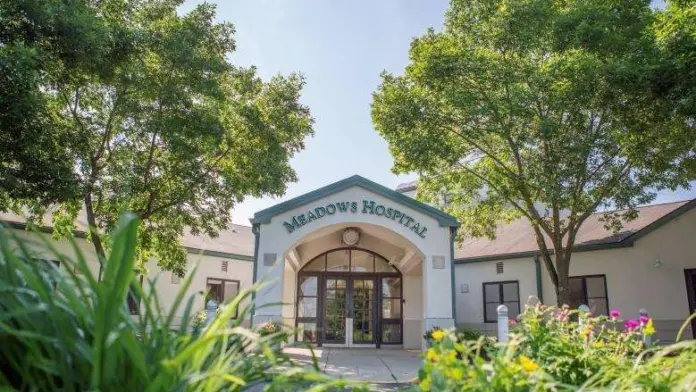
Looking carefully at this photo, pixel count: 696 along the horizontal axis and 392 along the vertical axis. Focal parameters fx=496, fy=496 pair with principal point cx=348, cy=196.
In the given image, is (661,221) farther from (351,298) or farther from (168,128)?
(168,128)

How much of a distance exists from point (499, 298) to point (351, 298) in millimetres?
6105

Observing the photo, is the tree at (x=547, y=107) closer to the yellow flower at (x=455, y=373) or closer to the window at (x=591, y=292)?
the window at (x=591, y=292)

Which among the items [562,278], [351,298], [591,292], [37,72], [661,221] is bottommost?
[351,298]

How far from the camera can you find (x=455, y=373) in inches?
73.9

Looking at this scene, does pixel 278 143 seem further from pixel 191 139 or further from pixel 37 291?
pixel 37 291

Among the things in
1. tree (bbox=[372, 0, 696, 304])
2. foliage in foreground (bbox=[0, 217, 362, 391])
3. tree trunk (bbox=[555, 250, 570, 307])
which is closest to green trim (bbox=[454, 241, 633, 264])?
tree (bbox=[372, 0, 696, 304])

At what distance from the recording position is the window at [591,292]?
53.7ft

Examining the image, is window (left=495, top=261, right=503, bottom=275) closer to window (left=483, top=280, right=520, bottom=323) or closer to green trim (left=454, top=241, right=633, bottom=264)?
green trim (left=454, top=241, right=633, bottom=264)

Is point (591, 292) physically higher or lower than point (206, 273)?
lower

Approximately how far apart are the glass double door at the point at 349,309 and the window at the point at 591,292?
6.65m

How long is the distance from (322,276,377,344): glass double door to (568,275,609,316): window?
21.8 ft

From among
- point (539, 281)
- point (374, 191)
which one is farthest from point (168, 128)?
point (539, 281)

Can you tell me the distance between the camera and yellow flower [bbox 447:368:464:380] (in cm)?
187

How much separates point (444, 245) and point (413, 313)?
16.2 feet
